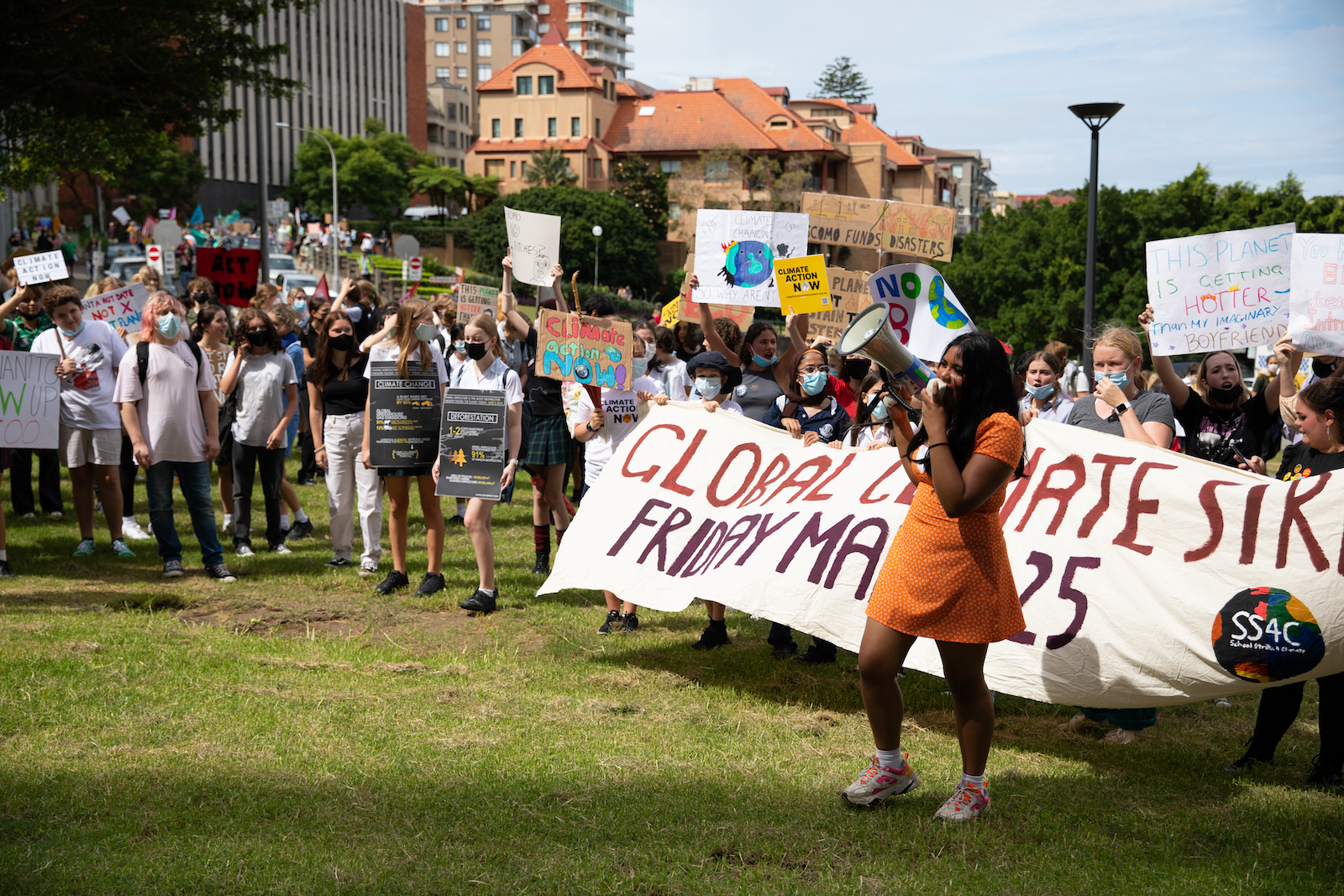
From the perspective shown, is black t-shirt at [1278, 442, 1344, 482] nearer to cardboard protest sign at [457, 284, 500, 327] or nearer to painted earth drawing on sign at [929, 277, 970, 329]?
painted earth drawing on sign at [929, 277, 970, 329]

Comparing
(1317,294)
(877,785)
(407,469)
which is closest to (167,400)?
(407,469)

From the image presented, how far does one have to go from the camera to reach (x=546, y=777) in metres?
4.81

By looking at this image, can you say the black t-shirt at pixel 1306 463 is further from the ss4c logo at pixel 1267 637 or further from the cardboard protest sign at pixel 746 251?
the cardboard protest sign at pixel 746 251

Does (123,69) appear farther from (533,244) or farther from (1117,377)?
(1117,377)

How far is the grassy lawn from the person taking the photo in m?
3.94

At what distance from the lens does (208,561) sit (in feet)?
28.5

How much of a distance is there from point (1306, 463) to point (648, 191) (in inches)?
3042

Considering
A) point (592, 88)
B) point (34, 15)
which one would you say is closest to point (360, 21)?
point (592, 88)

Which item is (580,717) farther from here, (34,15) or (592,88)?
(592,88)

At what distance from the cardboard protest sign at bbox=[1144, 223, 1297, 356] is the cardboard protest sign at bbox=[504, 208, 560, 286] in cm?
406

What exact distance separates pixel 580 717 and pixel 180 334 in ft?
15.9

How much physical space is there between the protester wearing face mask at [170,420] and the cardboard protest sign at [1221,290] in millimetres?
6667

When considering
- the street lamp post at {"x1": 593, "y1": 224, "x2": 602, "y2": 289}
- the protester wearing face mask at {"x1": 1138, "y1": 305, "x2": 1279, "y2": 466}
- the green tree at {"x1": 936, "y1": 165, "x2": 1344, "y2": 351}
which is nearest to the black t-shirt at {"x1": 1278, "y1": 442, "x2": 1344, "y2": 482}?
the protester wearing face mask at {"x1": 1138, "y1": 305, "x2": 1279, "y2": 466}

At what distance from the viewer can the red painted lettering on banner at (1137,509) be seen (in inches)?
202
